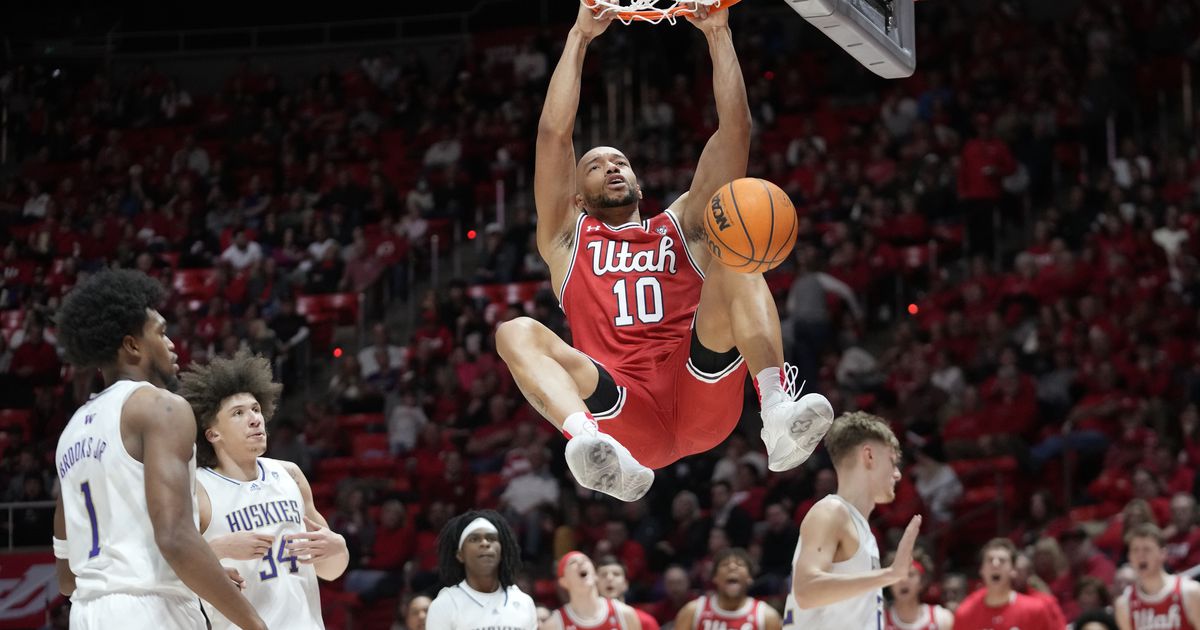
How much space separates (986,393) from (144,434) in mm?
8798

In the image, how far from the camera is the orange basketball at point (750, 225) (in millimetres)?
5344

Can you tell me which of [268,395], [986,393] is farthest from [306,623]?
[986,393]

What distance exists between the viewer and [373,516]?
476 inches

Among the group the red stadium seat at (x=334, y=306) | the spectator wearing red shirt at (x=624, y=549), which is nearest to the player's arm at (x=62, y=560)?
A: the spectator wearing red shirt at (x=624, y=549)

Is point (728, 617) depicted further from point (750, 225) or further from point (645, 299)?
point (750, 225)

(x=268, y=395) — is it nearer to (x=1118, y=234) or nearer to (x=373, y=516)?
(x=373, y=516)

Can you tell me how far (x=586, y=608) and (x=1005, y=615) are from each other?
2.52 m

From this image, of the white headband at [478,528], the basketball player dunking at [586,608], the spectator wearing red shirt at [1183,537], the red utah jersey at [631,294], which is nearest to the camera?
the red utah jersey at [631,294]

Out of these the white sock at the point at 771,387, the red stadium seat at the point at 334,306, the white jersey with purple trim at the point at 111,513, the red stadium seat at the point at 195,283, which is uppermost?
the red stadium seat at the point at 195,283

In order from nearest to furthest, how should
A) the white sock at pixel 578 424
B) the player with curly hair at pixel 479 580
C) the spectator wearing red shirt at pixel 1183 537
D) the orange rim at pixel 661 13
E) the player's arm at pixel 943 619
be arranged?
the white sock at pixel 578 424 < the orange rim at pixel 661 13 < the player with curly hair at pixel 479 580 < the player's arm at pixel 943 619 < the spectator wearing red shirt at pixel 1183 537

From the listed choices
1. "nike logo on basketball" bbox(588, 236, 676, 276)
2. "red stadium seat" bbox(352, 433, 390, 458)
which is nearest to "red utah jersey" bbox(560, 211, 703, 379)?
"nike logo on basketball" bbox(588, 236, 676, 276)

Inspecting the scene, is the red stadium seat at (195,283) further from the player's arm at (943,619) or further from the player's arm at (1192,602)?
the player's arm at (1192,602)

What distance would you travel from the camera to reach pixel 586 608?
9.11 meters

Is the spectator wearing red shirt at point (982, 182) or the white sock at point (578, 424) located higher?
the spectator wearing red shirt at point (982, 182)
